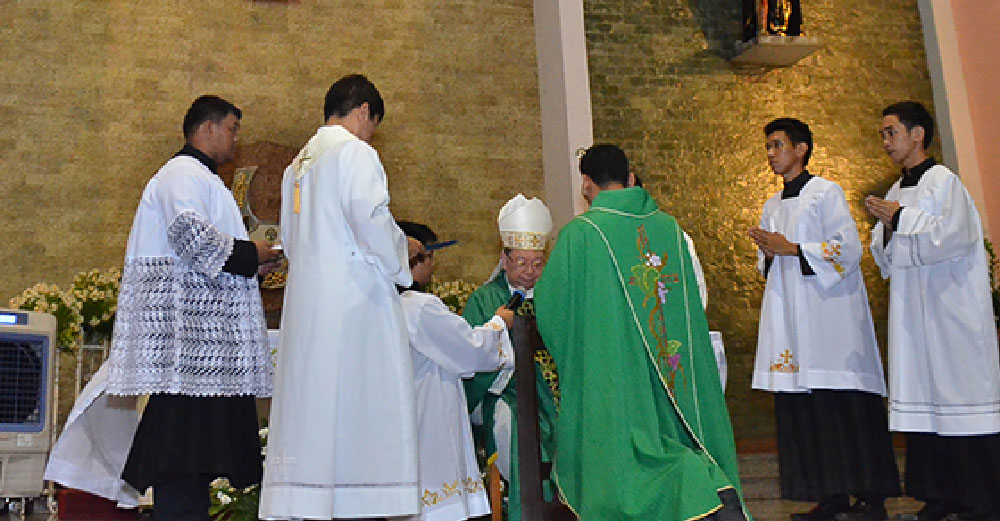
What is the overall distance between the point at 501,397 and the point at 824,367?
5.94 ft

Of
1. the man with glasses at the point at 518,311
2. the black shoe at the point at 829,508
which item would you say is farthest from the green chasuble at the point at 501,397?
the black shoe at the point at 829,508

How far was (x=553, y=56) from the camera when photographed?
812 cm

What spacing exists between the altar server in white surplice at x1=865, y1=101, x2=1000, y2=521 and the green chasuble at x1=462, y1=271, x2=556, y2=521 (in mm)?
1989

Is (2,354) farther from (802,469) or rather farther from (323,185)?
(802,469)

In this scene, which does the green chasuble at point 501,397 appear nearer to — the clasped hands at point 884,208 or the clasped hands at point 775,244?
the clasped hands at point 775,244

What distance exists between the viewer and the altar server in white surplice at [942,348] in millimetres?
4883

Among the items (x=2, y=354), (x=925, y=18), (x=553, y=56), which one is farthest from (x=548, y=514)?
(x=925, y=18)

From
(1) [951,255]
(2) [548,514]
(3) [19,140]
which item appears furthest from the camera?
(3) [19,140]

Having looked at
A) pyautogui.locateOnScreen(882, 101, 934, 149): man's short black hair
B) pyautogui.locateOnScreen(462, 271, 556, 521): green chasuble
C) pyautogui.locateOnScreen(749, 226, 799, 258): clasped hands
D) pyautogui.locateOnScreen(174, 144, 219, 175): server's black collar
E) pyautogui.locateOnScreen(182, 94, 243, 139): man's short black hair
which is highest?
pyautogui.locateOnScreen(882, 101, 934, 149): man's short black hair

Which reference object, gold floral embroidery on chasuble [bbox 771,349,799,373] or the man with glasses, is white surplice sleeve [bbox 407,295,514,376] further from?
gold floral embroidery on chasuble [bbox 771,349,799,373]

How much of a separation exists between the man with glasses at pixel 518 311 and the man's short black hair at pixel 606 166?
2.90ft

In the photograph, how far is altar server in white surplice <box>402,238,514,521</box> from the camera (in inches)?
163

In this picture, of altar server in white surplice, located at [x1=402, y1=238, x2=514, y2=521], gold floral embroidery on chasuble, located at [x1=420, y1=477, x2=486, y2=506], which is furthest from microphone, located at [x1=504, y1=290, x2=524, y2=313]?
gold floral embroidery on chasuble, located at [x1=420, y1=477, x2=486, y2=506]

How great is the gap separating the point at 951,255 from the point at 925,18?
464 cm
